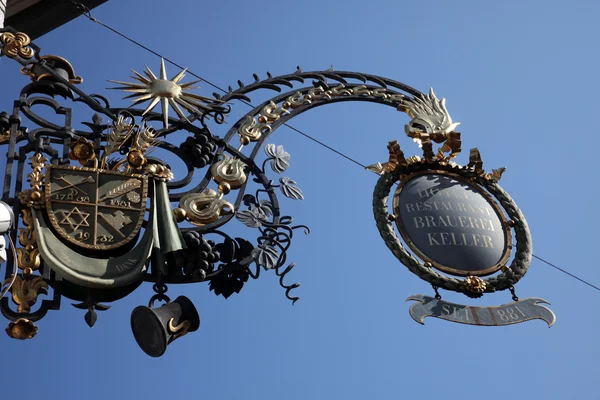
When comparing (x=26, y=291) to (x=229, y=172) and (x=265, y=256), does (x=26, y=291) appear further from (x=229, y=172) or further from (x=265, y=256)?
(x=229, y=172)

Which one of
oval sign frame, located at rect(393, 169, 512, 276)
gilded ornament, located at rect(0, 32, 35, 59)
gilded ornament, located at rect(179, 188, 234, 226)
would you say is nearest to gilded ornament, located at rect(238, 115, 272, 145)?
gilded ornament, located at rect(179, 188, 234, 226)

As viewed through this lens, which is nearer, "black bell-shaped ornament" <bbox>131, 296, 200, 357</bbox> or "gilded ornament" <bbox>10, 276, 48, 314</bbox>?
"black bell-shaped ornament" <bbox>131, 296, 200, 357</bbox>

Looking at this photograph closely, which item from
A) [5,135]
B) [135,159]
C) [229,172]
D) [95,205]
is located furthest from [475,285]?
[5,135]

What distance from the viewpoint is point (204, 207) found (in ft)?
25.6

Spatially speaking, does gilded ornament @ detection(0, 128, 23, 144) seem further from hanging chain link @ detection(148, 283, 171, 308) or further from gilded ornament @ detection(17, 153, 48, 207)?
hanging chain link @ detection(148, 283, 171, 308)

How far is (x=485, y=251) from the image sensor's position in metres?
8.63

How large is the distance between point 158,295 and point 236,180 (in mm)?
1243

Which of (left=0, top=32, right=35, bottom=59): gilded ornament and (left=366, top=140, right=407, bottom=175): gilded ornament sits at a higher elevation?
(left=366, top=140, right=407, bottom=175): gilded ornament

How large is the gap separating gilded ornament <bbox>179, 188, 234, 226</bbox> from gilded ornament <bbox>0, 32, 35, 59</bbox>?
158 centimetres

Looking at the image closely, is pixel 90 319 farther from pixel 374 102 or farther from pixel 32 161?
pixel 374 102

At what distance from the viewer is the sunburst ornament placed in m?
8.38

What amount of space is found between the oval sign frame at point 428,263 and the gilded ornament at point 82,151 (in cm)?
230

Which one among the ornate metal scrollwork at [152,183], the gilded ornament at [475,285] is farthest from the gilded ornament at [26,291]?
the gilded ornament at [475,285]

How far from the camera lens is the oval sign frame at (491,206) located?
8.48 m
